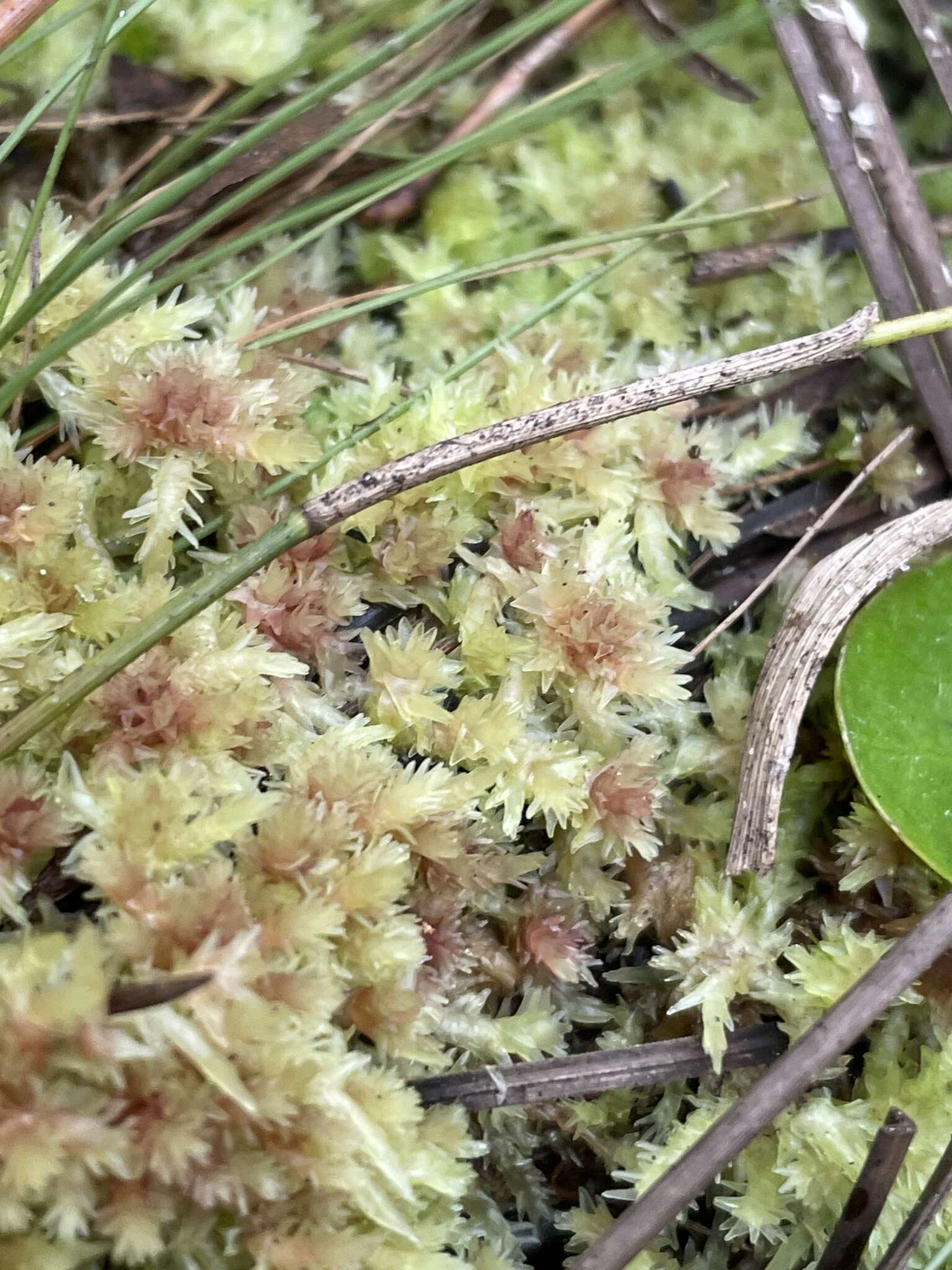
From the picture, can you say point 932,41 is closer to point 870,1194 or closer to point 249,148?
point 249,148

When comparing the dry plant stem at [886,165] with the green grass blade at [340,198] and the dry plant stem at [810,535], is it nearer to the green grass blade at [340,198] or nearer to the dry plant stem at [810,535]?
the dry plant stem at [810,535]

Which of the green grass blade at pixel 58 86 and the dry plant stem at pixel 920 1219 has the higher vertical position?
the green grass blade at pixel 58 86

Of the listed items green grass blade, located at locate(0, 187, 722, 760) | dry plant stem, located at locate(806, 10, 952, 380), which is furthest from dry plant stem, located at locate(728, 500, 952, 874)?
green grass blade, located at locate(0, 187, 722, 760)

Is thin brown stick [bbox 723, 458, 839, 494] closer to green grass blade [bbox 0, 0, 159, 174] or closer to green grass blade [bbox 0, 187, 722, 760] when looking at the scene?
green grass blade [bbox 0, 187, 722, 760]

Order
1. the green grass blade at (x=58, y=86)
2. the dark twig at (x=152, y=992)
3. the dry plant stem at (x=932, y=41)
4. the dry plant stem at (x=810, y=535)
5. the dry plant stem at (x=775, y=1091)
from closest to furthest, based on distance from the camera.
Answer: the dark twig at (x=152, y=992) → the dry plant stem at (x=775, y=1091) → the green grass blade at (x=58, y=86) → the dry plant stem at (x=810, y=535) → the dry plant stem at (x=932, y=41)

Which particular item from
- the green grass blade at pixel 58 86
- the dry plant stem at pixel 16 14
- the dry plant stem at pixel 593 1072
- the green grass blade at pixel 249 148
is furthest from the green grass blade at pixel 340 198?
the dry plant stem at pixel 593 1072

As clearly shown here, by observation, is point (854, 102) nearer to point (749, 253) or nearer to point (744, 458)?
point (749, 253)

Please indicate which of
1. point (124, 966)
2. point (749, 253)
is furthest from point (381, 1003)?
point (749, 253)

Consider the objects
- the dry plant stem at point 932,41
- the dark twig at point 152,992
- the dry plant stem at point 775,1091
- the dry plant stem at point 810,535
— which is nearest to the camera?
the dark twig at point 152,992
